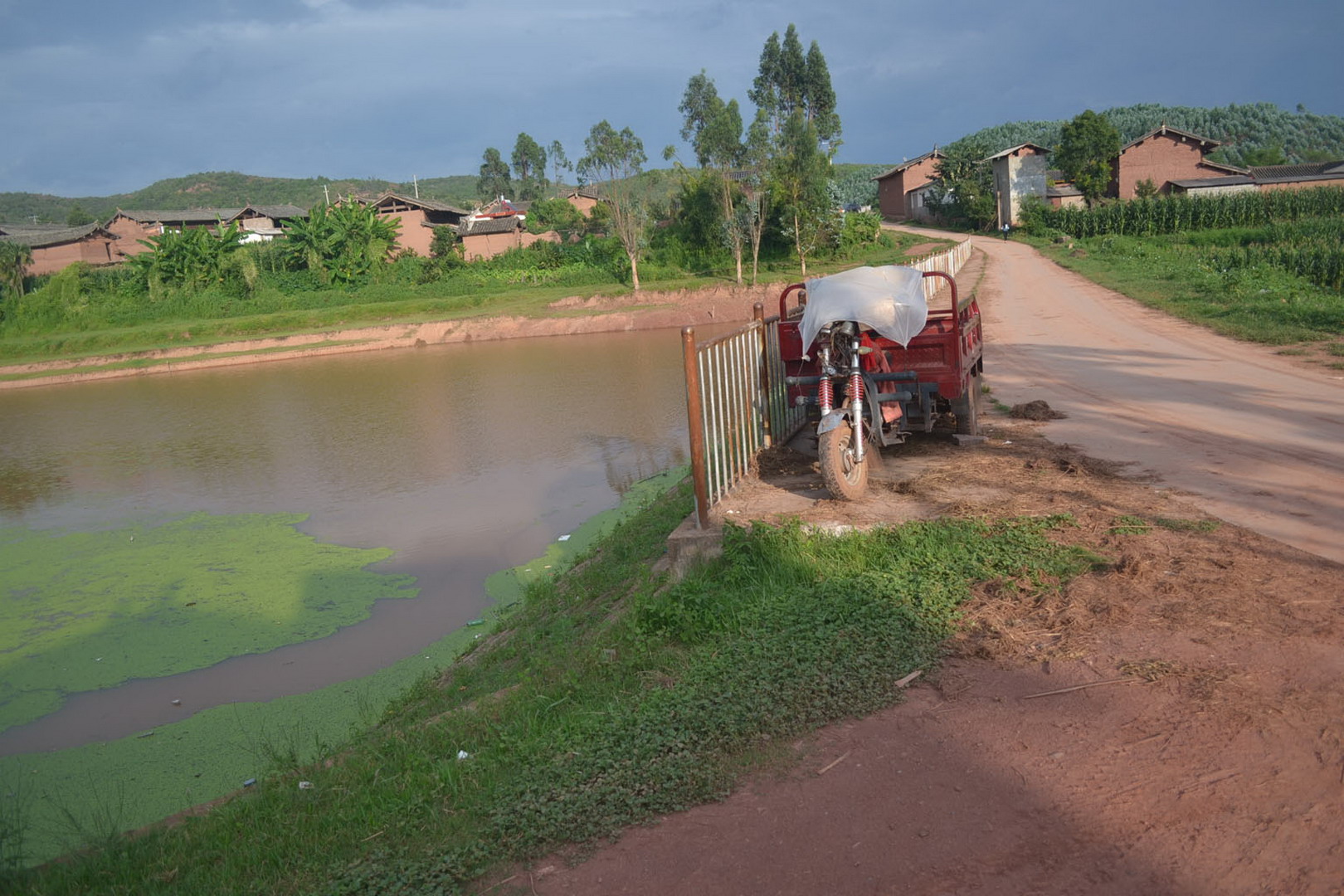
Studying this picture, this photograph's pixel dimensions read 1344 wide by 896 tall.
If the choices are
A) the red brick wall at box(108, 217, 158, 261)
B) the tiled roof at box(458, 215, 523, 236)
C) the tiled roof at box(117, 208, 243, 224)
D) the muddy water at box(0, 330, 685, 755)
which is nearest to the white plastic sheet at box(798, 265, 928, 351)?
the muddy water at box(0, 330, 685, 755)

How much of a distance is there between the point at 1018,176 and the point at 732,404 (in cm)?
5863

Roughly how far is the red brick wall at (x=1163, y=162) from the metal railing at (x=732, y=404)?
55619 millimetres

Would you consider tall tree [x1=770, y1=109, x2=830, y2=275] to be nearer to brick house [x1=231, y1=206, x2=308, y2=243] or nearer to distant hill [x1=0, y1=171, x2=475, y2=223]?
brick house [x1=231, y1=206, x2=308, y2=243]

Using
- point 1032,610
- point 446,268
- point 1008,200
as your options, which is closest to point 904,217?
point 1008,200

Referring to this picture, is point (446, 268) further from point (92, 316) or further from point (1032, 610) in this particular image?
point (1032, 610)

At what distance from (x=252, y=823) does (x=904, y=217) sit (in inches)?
2896

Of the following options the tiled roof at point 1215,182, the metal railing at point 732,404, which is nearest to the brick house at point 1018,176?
the tiled roof at point 1215,182

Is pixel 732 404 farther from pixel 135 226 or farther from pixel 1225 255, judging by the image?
pixel 135 226

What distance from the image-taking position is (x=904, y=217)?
72.8m

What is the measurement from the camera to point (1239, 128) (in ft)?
368

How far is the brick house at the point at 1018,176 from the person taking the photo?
5962 cm

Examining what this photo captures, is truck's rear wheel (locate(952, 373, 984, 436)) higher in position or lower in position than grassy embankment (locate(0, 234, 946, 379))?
lower

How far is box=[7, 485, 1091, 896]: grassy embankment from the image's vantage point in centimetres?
382

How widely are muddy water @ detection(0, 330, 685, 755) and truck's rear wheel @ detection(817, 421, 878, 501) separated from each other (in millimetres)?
3845
